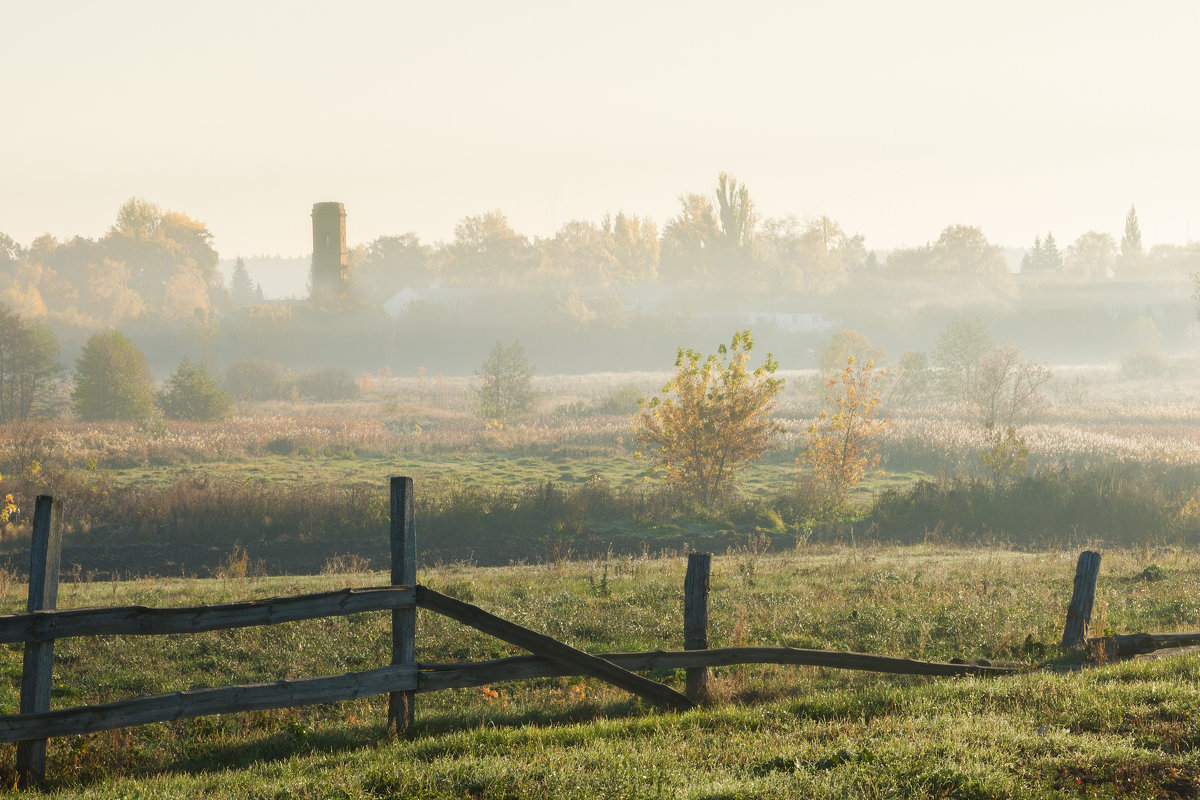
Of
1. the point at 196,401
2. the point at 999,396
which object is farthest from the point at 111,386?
the point at 999,396

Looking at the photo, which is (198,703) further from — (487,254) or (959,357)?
(487,254)

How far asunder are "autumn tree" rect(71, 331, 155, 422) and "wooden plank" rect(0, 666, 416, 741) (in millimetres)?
44727

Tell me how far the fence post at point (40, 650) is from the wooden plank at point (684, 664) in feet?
8.95

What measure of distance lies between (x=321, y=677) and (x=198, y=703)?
34.6 inches

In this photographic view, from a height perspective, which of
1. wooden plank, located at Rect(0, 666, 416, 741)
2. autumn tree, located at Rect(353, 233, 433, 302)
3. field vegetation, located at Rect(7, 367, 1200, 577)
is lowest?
field vegetation, located at Rect(7, 367, 1200, 577)

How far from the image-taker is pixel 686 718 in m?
8.00

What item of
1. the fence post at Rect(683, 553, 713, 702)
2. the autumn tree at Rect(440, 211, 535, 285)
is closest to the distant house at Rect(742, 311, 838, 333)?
the autumn tree at Rect(440, 211, 535, 285)

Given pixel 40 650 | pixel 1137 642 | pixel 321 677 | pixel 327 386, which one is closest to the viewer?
pixel 40 650

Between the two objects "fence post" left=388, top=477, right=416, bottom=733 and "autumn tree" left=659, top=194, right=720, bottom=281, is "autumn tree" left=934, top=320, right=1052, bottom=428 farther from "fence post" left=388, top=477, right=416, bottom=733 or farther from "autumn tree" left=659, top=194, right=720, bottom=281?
"autumn tree" left=659, top=194, right=720, bottom=281

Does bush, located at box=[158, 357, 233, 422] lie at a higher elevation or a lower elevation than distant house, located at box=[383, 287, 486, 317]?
lower

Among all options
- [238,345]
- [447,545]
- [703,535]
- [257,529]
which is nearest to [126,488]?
[257,529]

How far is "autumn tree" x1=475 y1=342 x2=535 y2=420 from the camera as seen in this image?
5038 centimetres

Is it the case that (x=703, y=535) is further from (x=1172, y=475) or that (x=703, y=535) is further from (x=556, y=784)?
(x=556, y=784)

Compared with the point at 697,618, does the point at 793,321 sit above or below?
above
